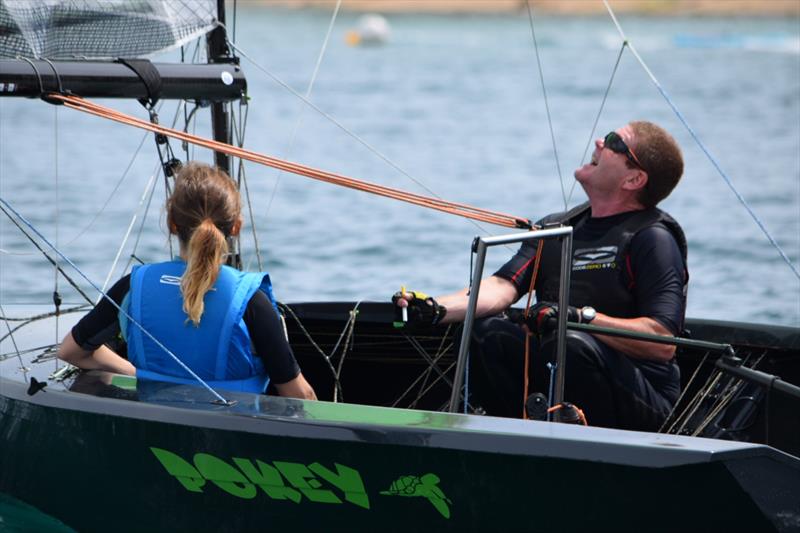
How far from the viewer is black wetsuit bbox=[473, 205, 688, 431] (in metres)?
3.49

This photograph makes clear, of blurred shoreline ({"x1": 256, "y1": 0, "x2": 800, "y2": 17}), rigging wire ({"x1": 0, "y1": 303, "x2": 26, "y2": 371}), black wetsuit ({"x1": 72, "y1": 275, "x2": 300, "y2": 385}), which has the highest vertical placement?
blurred shoreline ({"x1": 256, "y1": 0, "x2": 800, "y2": 17})

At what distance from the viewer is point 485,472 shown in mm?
3000

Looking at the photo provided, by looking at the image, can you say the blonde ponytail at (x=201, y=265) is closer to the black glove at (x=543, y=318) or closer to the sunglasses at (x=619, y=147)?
the black glove at (x=543, y=318)

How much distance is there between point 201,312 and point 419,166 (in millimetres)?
11157

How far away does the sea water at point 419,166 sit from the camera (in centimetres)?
916

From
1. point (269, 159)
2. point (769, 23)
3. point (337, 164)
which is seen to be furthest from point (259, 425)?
point (769, 23)

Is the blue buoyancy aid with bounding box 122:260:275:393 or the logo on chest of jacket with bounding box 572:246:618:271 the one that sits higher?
the logo on chest of jacket with bounding box 572:246:618:271

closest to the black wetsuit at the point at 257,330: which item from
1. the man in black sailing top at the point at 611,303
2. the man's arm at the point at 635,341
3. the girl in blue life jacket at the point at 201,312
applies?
the girl in blue life jacket at the point at 201,312

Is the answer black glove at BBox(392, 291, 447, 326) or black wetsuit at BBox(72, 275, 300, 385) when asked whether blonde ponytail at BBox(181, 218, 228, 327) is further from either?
black glove at BBox(392, 291, 447, 326)

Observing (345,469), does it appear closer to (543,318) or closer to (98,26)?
(543,318)

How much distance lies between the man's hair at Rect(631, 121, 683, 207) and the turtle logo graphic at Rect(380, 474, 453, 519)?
3.87ft

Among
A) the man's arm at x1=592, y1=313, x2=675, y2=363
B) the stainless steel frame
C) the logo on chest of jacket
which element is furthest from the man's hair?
the stainless steel frame

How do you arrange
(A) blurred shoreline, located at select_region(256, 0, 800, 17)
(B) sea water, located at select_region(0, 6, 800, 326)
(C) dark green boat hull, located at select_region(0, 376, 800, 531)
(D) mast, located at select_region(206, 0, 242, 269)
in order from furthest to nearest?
(A) blurred shoreline, located at select_region(256, 0, 800, 17) → (B) sea water, located at select_region(0, 6, 800, 326) → (D) mast, located at select_region(206, 0, 242, 269) → (C) dark green boat hull, located at select_region(0, 376, 800, 531)

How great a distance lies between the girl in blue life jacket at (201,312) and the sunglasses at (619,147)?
1.09 metres
